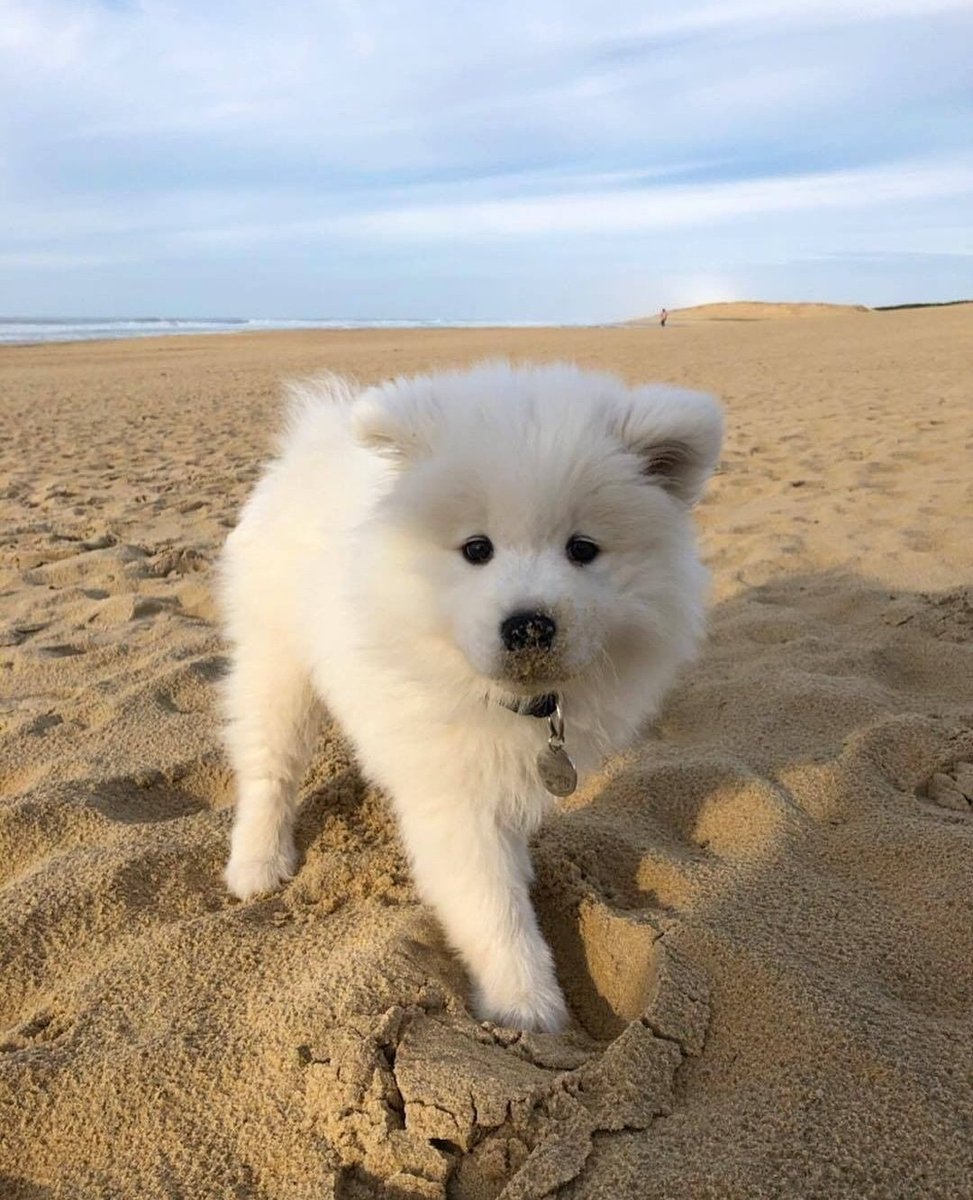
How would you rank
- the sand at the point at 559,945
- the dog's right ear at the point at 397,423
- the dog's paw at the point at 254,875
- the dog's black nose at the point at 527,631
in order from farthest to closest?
the dog's paw at the point at 254,875 → the dog's right ear at the point at 397,423 → the dog's black nose at the point at 527,631 → the sand at the point at 559,945

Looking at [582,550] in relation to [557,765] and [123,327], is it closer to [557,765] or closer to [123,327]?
[557,765]

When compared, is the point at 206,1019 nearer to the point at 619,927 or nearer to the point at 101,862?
the point at 101,862

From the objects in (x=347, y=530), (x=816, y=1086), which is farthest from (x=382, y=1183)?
(x=347, y=530)

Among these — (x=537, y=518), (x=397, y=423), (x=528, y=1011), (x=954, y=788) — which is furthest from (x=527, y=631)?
(x=954, y=788)

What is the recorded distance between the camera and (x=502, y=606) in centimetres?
155

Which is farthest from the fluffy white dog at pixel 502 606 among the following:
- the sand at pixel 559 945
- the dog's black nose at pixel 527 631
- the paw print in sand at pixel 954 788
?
the paw print in sand at pixel 954 788

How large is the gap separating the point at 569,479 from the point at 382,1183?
3.68 feet

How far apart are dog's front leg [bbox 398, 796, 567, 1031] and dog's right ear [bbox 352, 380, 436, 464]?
0.69m

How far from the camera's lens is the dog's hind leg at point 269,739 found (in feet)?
7.56

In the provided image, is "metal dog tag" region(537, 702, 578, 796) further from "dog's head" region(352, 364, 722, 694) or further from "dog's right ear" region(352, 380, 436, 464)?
"dog's right ear" region(352, 380, 436, 464)

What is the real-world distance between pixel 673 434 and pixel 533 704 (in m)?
0.58

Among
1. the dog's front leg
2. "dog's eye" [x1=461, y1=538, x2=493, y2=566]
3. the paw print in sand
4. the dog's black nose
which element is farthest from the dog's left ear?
the paw print in sand

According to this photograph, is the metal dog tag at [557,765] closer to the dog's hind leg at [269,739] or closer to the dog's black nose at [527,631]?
the dog's black nose at [527,631]

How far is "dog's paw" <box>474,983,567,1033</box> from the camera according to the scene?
170 cm
